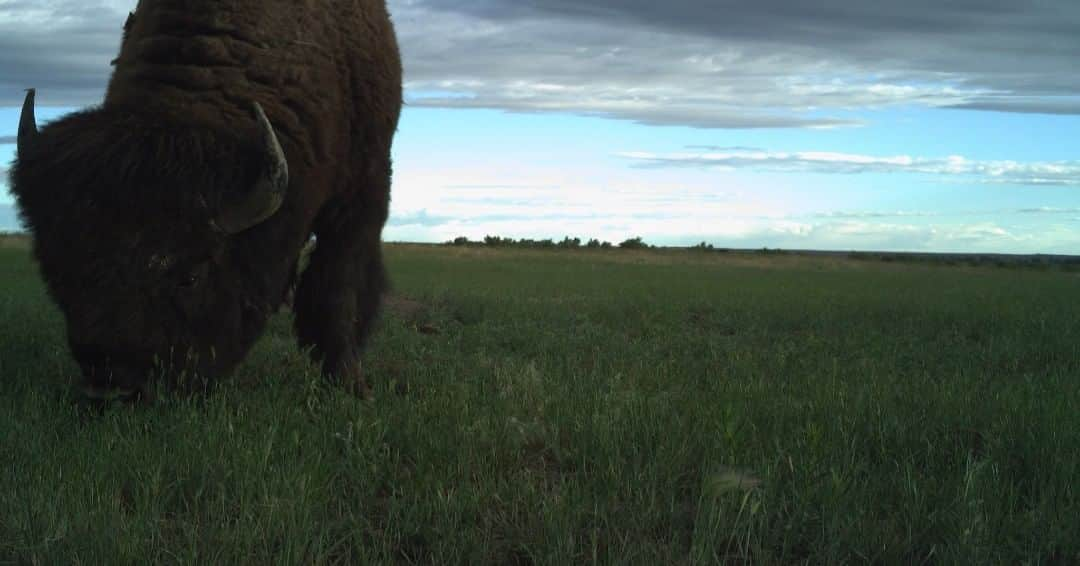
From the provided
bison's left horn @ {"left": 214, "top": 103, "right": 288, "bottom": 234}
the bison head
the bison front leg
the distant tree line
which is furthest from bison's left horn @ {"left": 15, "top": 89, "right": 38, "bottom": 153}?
the distant tree line

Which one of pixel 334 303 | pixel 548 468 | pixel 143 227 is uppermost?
pixel 143 227

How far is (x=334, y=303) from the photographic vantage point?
20.9ft

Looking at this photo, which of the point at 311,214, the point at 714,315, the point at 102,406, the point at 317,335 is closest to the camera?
the point at 102,406

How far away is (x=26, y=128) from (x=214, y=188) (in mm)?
1182

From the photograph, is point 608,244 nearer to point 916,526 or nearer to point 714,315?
Result: point 714,315

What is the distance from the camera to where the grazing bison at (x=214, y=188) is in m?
4.54

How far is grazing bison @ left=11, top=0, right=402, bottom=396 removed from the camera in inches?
179

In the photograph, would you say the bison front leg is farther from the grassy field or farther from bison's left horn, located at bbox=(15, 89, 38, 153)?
bison's left horn, located at bbox=(15, 89, 38, 153)

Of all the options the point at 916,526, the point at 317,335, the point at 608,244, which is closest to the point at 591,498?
the point at 916,526

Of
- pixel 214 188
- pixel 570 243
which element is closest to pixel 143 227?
pixel 214 188

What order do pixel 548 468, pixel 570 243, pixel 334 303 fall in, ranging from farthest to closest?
pixel 570 243 → pixel 334 303 → pixel 548 468

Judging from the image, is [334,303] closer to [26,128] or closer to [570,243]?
[26,128]

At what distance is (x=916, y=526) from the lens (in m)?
3.22

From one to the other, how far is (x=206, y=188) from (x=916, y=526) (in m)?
3.63
